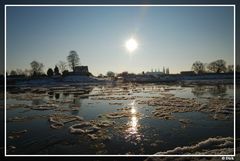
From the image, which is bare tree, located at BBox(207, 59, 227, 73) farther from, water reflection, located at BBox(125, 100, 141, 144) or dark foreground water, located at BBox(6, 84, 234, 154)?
water reflection, located at BBox(125, 100, 141, 144)

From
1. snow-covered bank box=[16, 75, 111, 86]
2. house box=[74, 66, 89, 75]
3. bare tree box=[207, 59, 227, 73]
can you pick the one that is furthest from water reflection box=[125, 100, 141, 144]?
bare tree box=[207, 59, 227, 73]

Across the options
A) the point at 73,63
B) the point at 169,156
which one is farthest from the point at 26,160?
the point at 73,63

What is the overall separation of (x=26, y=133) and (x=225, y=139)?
9.38 meters

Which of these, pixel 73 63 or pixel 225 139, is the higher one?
pixel 73 63

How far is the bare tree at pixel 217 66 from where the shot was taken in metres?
86.3

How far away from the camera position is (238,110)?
14.9 m

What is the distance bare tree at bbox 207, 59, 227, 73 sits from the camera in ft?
283

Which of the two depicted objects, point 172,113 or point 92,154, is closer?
point 92,154

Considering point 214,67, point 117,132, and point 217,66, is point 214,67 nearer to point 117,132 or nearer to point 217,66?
point 217,66

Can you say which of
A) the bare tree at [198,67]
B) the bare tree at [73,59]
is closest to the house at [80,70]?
the bare tree at [73,59]

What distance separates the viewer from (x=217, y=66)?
3452 inches

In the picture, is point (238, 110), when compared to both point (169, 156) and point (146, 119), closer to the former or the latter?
point (146, 119)

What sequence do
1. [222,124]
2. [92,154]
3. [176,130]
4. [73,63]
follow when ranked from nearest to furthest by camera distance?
[92,154] < [176,130] < [222,124] < [73,63]

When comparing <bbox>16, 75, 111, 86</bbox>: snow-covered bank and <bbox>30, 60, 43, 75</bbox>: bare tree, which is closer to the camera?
<bbox>16, 75, 111, 86</bbox>: snow-covered bank
